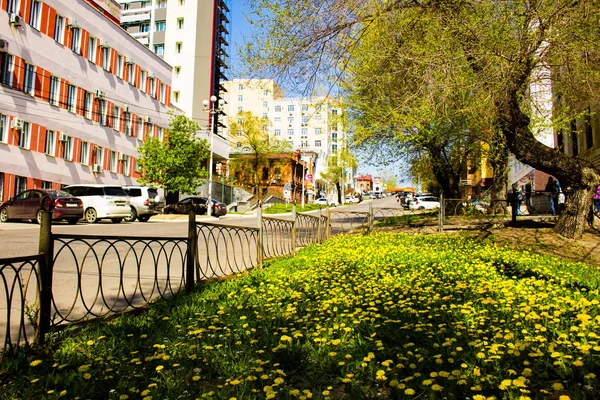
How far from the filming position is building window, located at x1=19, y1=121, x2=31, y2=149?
24094mm

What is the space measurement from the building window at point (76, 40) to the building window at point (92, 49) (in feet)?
3.75

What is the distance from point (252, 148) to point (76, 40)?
105 feet

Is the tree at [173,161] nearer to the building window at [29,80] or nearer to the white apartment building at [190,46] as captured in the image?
the building window at [29,80]

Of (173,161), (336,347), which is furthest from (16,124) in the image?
(336,347)

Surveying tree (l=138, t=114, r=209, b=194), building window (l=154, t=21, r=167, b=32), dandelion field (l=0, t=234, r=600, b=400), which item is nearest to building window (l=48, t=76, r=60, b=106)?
tree (l=138, t=114, r=209, b=194)

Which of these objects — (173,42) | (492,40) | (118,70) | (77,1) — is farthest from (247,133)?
(492,40)

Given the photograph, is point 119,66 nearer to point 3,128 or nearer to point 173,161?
point 173,161

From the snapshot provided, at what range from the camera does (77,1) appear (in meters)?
28.2

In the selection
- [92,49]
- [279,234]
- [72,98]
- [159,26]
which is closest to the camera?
[279,234]

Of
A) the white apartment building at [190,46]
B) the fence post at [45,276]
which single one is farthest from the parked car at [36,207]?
the white apartment building at [190,46]

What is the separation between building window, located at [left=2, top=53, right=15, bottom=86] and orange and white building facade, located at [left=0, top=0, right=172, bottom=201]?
0.04 m

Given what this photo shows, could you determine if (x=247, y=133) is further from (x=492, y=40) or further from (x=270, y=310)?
(x=270, y=310)

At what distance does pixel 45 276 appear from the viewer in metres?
3.78

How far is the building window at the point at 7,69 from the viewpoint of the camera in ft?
74.7
